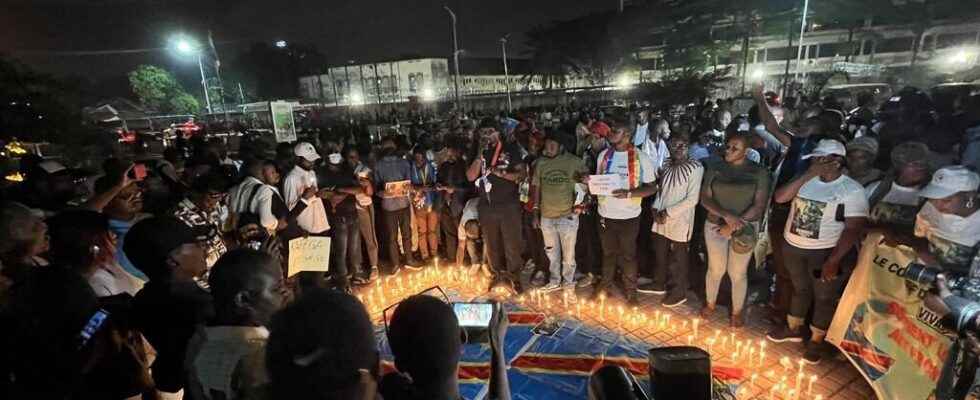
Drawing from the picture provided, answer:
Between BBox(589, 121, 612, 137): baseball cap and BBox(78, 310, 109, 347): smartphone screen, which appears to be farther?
BBox(589, 121, 612, 137): baseball cap

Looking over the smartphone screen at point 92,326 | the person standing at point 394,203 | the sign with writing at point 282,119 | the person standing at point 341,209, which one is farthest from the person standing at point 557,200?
the sign with writing at point 282,119

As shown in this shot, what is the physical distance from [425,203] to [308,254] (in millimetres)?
2195

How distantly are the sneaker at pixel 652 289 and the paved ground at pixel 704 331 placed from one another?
14 centimetres

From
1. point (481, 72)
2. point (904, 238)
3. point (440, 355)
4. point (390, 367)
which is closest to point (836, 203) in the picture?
point (904, 238)

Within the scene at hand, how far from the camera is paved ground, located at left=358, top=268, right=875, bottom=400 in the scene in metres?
4.36

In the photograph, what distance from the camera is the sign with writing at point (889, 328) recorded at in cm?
352

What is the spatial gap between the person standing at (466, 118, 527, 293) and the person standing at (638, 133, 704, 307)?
6.01 feet

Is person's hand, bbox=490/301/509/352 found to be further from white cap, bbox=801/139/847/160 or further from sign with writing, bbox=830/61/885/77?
sign with writing, bbox=830/61/885/77

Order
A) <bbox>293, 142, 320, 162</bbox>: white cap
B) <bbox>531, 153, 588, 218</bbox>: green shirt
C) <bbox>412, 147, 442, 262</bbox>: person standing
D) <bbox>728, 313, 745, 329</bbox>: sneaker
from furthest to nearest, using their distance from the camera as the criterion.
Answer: <bbox>412, 147, 442, 262</bbox>: person standing → <bbox>293, 142, 320, 162</bbox>: white cap → <bbox>531, 153, 588, 218</bbox>: green shirt → <bbox>728, 313, 745, 329</bbox>: sneaker

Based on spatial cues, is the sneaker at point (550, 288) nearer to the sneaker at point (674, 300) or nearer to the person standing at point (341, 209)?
the sneaker at point (674, 300)

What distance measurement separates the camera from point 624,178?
580 cm

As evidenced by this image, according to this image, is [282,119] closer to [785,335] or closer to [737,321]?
[737,321]

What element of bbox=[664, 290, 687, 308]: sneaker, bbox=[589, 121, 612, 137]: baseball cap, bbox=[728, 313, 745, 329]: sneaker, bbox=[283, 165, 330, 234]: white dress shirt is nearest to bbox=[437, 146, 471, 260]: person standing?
bbox=[283, 165, 330, 234]: white dress shirt

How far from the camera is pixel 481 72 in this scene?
8219cm
